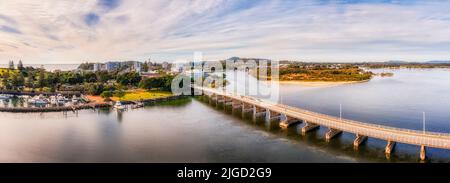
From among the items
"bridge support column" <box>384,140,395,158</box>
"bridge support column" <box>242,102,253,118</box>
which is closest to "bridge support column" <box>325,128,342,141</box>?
"bridge support column" <box>384,140,395,158</box>

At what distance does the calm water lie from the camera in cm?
1983

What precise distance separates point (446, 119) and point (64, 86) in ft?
151

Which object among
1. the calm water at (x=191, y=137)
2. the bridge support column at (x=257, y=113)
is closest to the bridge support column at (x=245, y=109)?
the bridge support column at (x=257, y=113)

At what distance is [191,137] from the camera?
24188 mm

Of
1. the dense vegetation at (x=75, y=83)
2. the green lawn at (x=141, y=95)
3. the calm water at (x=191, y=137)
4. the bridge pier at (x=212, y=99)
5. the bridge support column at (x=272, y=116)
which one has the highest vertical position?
the dense vegetation at (x=75, y=83)

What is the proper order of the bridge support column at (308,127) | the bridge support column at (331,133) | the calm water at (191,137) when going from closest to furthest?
1. the calm water at (191,137)
2. the bridge support column at (331,133)
3. the bridge support column at (308,127)

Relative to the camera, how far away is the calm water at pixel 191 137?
19828 mm

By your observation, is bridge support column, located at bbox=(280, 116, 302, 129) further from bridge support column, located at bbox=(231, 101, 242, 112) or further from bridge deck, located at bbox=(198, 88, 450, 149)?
bridge support column, located at bbox=(231, 101, 242, 112)

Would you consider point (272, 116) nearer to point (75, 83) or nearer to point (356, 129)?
point (356, 129)

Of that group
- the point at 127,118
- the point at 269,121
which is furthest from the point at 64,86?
the point at 269,121

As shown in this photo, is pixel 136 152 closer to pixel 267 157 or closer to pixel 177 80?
pixel 267 157

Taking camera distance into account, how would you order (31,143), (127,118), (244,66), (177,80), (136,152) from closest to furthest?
1. (136,152)
2. (31,143)
3. (127,118)
4. (177,80)
5. (244,66)

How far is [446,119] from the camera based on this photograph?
96.3ft

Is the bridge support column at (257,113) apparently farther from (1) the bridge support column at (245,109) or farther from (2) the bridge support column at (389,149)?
(2) the bridge support column at (389,149)
